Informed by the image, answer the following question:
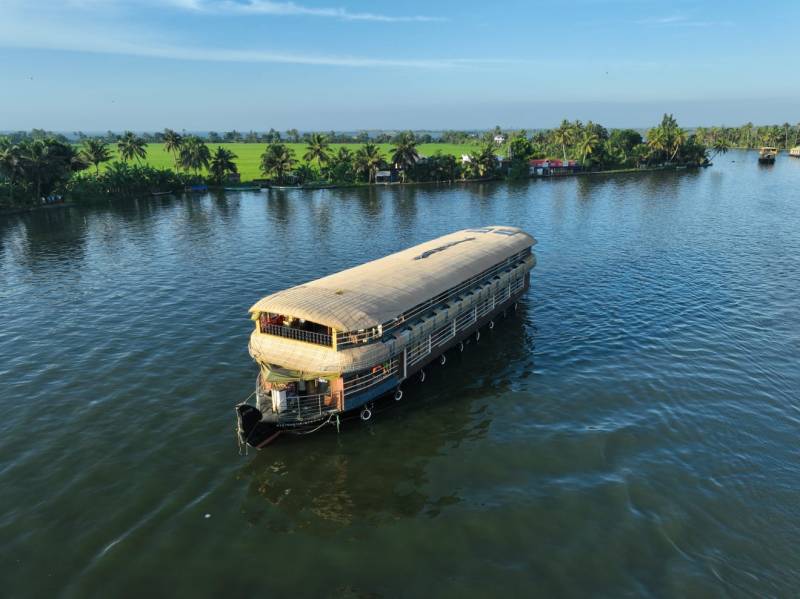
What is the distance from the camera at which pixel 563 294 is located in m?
54.2

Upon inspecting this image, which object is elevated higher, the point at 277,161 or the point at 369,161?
the point at 277,161

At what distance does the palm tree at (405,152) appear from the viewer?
470 ft

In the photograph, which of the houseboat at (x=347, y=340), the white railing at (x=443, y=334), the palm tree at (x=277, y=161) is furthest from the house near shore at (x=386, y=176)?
the white railing at (x=443, y=334)

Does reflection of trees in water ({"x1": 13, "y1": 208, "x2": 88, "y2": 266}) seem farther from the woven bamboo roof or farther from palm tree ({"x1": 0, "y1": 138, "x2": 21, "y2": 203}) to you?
the woven bamboo roof

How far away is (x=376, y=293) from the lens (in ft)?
107

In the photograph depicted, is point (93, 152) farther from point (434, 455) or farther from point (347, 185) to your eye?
point (434, 455)

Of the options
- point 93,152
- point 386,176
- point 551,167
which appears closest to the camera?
point 93,152

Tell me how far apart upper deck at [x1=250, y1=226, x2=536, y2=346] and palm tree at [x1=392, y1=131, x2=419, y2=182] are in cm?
10557

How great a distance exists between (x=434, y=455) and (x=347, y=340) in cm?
847

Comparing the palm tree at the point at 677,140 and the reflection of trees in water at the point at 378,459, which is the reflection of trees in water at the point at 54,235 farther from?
the palm tree at the point at 677,140

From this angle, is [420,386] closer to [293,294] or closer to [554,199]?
[293,294]

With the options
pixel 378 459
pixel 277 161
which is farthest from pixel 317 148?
pixel 378 459

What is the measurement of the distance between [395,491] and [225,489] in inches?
353

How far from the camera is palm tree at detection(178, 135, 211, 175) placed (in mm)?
139750
